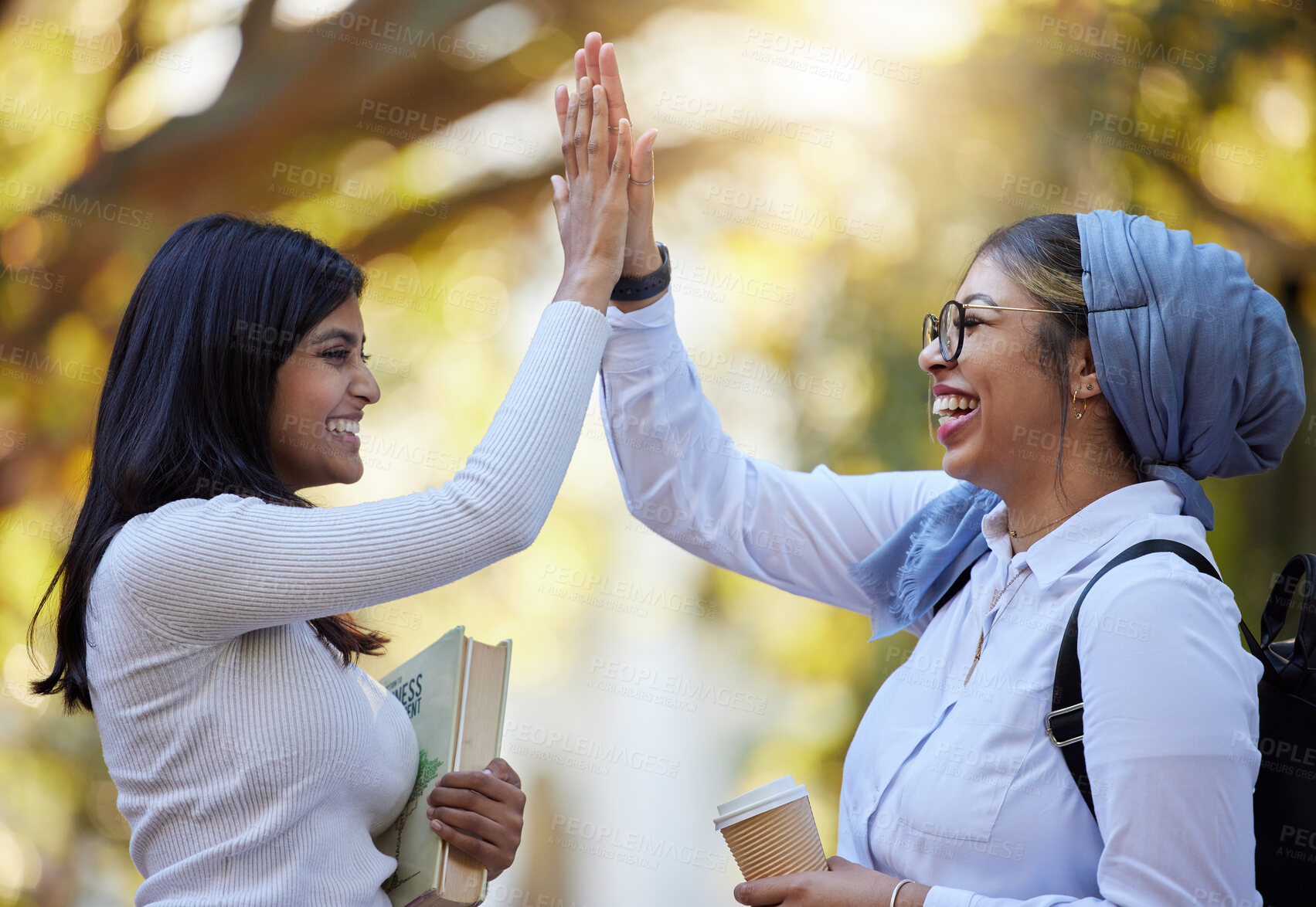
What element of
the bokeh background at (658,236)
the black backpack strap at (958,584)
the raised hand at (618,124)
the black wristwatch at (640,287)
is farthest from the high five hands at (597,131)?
the bokeh background at (658,236)

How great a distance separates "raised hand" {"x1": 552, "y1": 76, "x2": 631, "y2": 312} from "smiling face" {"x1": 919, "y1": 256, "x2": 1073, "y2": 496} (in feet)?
1.63

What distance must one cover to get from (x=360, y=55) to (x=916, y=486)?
236 centimetres

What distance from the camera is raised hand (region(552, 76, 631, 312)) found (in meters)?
1.37

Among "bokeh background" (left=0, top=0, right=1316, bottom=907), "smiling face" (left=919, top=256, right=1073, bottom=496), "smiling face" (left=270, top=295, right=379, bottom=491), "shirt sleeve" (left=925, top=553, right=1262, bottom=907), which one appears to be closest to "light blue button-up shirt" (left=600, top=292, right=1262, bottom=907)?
"shirt sleeve" (left=925, top=553, right=1262, bottom=907)

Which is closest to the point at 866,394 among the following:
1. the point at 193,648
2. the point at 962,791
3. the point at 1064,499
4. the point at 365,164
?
the point at 365,164

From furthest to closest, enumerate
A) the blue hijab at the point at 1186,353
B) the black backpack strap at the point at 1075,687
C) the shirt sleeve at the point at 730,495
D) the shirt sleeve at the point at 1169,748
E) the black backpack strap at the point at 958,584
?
the shirt sleeve at the point at 730,495
the black backpack strap at the point at 958,584
the blue hijab at the point at 1186,353
the black backpack strap at the point at 1075,687
the shirt sleeve at the point at 1169,748

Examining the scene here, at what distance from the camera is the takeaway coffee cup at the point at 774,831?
1228 mm

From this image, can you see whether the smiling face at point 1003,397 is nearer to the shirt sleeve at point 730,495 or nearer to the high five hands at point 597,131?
the shirt sleeve at point 730,495

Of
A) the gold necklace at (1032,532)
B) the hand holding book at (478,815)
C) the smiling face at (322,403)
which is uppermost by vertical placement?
the smiling face at (322,403)

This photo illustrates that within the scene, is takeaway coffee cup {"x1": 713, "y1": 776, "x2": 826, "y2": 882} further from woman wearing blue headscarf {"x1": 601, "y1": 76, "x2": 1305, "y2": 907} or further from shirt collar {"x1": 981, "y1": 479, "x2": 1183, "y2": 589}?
shirt collar {"x1": 981, "y1": 479, "x2": 1183, "y2": 589}

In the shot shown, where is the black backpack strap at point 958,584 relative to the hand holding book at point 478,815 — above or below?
above

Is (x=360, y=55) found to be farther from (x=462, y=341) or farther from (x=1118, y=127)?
(x=1118, y=127)

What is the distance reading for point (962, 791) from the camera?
1.26m

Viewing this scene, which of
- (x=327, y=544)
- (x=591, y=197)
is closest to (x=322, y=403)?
(x=327, y=544)
